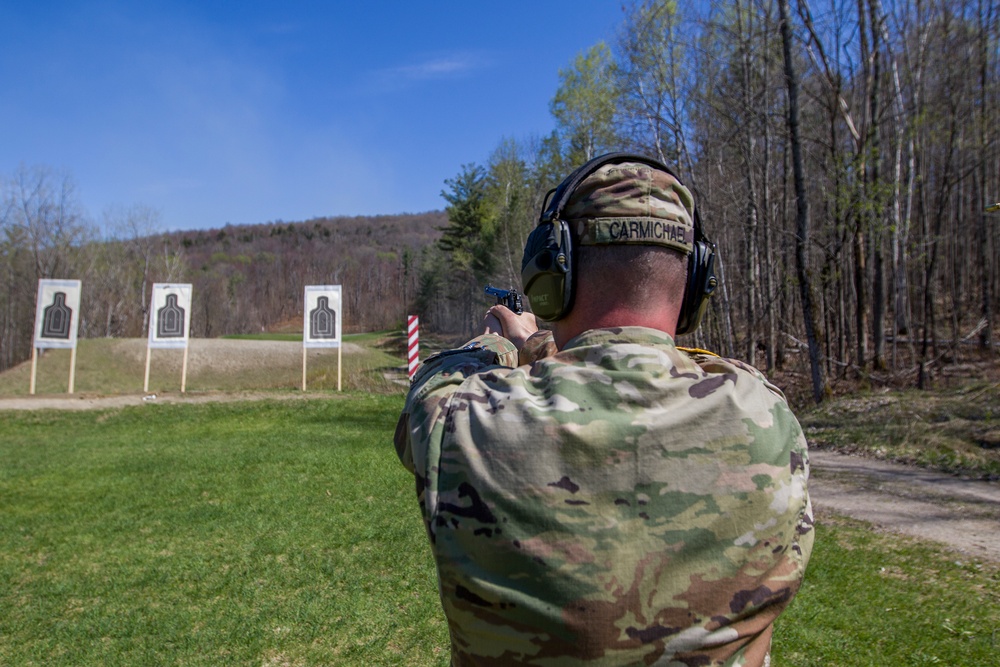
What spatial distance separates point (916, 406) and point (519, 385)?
38.1 ft

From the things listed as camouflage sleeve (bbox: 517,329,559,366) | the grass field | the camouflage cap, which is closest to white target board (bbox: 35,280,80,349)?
the grass field

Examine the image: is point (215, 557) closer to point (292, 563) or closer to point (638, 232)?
point (292, 563)

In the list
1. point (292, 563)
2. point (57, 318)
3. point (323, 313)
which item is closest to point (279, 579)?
point (292, 563)

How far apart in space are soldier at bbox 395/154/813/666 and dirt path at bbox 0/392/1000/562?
5.28 meters

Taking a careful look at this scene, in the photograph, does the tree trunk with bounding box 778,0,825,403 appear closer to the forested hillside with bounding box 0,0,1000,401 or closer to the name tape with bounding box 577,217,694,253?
the forested hillside with bounding box 0,0,1000,401

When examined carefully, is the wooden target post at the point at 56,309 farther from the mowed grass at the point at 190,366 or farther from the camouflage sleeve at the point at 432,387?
the camouflage sleeve at the point at 432,387

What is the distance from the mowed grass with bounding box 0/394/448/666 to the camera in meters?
3.88

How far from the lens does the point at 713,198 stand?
17.8 metres

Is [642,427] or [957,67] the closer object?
[642,427]

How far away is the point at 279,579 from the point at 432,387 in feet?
13.7

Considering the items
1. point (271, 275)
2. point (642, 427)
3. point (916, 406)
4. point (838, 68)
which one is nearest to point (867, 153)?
point (838, 68)

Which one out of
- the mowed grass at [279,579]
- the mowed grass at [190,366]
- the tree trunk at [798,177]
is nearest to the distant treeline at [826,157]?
the tree trunk at [798,177]

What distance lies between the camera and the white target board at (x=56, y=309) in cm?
1816

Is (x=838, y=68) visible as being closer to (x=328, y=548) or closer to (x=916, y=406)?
(x=916, y=406)
